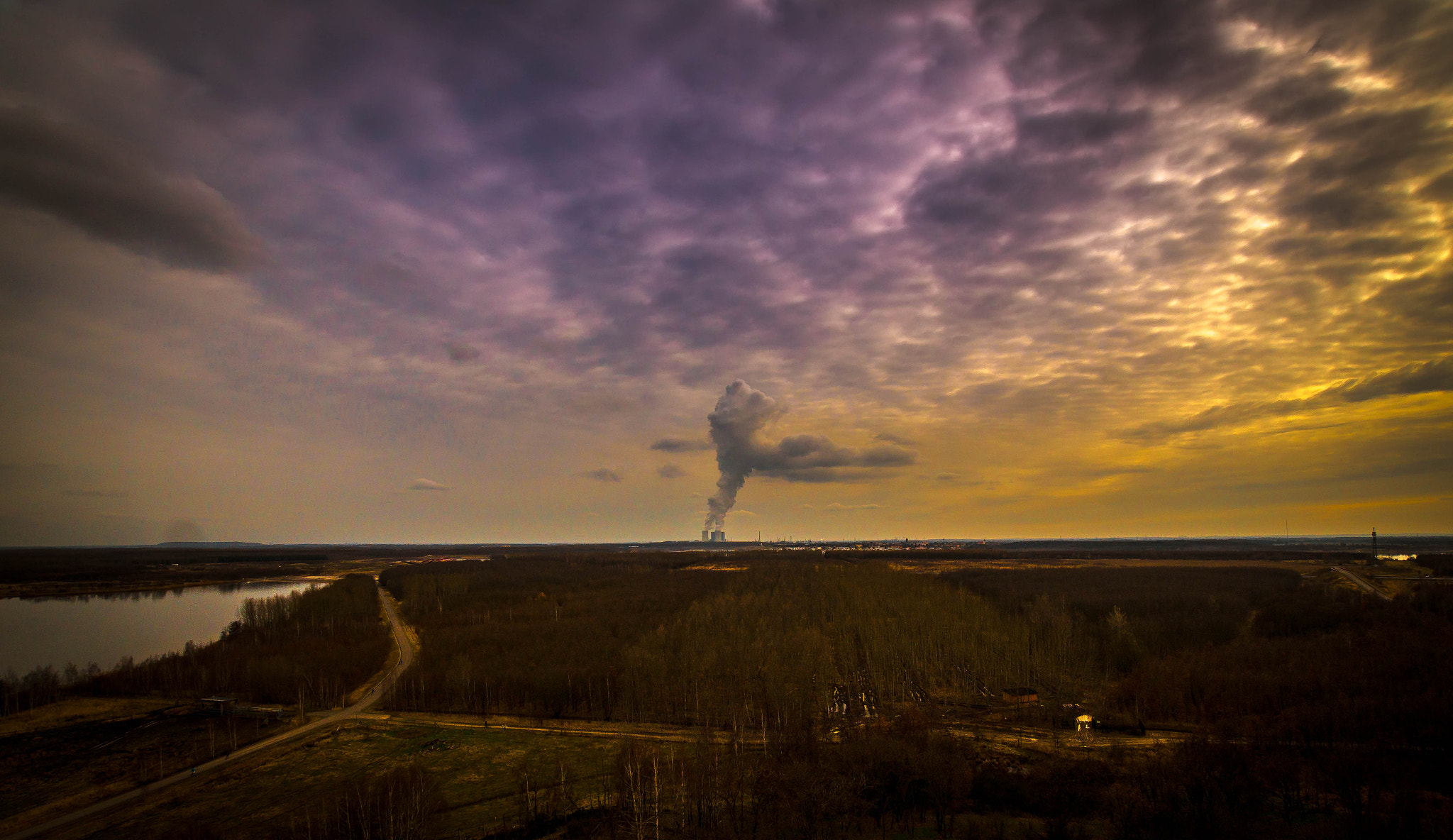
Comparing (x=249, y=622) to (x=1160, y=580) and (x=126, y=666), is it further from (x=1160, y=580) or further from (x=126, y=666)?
(x=1160, y=580)

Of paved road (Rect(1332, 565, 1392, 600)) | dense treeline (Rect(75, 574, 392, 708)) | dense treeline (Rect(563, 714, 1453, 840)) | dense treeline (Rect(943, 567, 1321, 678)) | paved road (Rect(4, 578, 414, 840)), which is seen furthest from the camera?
paved road (Rect(1332, 565, 1392, 600))

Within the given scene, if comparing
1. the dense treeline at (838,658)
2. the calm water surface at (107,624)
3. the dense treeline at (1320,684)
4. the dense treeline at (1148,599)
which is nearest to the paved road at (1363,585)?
the dense treeline at (1148,599)

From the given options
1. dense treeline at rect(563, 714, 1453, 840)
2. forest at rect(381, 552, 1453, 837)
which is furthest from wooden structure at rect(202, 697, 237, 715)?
dense treeline at rect(563, 714, 1453, 840)

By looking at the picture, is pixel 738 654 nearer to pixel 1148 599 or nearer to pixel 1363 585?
pixel 1148 599

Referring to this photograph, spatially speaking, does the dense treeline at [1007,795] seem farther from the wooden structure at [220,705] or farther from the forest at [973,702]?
the wooden structure at [220,705]

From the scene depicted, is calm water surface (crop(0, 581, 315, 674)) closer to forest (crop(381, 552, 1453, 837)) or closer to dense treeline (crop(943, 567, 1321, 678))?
forest (crop(381, 552, 1453, 837))
